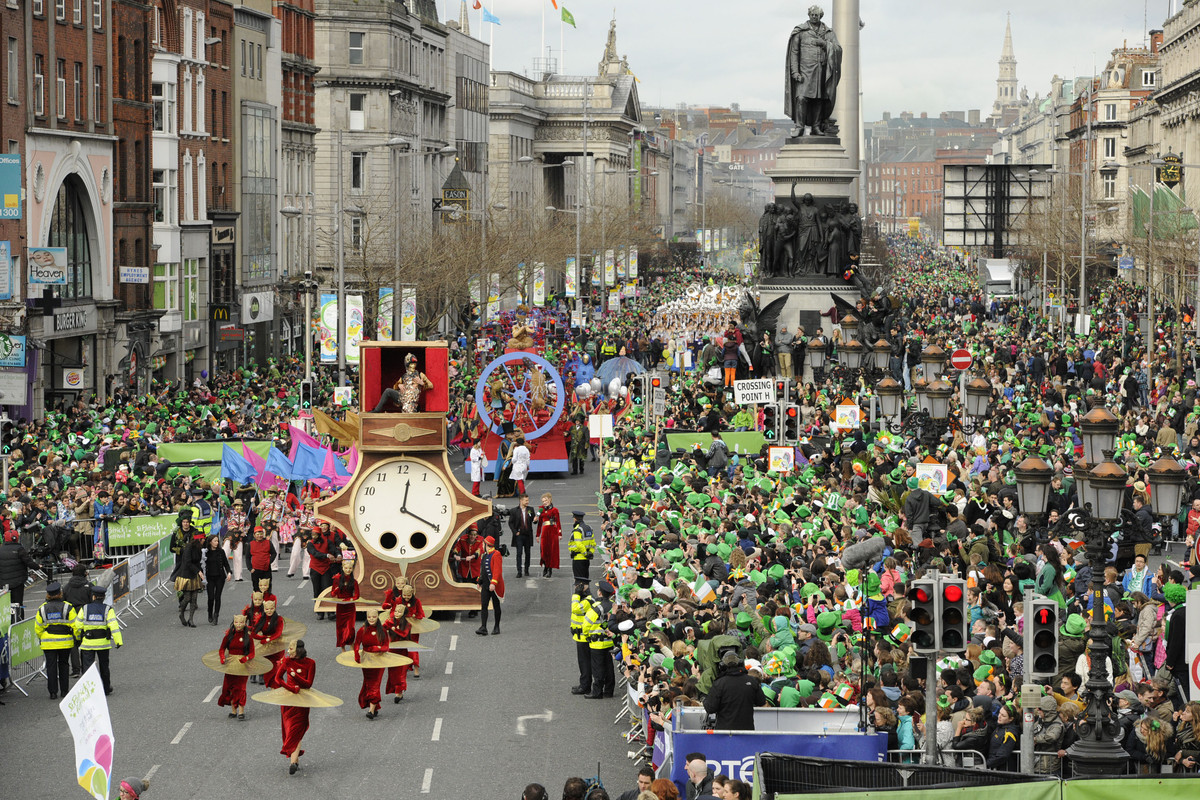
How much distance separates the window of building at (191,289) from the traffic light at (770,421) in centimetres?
2651

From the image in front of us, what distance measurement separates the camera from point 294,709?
18578mm

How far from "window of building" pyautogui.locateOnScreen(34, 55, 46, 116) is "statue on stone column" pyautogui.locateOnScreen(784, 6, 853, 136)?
1938 cm

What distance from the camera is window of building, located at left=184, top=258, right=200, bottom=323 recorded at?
204 ft

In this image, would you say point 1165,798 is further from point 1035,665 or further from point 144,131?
point 144,131

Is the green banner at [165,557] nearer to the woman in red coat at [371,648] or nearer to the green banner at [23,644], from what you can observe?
the green banner at [23,644]

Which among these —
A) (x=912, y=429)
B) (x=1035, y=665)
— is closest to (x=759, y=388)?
(x=912, y=429)

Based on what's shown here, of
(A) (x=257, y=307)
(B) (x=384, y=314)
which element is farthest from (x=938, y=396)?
(A) (x=257, y=307)

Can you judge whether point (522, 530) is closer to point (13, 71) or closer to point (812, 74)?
point (13, 71)

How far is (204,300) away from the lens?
6412cm

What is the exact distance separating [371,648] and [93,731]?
7.53m

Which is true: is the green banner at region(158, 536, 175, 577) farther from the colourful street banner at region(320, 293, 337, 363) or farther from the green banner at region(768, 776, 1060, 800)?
the green banner at region(768, 776, 1060, 800)

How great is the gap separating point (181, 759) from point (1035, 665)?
28.9 feet

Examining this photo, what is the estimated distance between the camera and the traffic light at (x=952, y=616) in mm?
13430

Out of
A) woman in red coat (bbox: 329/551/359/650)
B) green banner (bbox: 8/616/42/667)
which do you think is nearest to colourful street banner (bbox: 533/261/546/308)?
woman in red coat (bbox: 329/551/359/650)
